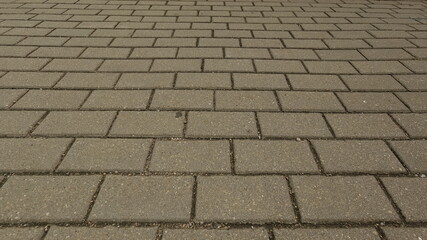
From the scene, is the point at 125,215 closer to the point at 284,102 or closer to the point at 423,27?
the point at 284,102

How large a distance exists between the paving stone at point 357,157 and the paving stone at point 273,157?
99 mm

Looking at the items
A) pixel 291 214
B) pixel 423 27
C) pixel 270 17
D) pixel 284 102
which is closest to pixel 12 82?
pixel 284 102

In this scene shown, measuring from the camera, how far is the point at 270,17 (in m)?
4.44

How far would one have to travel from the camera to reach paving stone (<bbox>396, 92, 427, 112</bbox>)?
2.48 meters

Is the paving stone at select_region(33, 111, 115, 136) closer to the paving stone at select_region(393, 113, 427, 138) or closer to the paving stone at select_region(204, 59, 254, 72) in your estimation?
the paving stone at select_region(204, 59, 254, 72)

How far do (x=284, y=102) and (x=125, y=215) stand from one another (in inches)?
59.9

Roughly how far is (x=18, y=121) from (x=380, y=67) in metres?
3.24

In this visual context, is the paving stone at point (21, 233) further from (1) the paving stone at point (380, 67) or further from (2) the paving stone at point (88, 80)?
(1) the paving stone at point (380, 67)

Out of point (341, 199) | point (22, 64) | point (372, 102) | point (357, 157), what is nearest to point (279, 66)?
point (372, 102)

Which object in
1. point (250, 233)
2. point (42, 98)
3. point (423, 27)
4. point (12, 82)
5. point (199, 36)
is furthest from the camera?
point (423, 27)

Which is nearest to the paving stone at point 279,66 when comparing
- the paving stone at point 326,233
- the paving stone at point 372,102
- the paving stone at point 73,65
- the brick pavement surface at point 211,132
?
the brick pavement surface at point 211,132

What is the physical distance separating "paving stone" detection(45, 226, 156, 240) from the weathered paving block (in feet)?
1.62

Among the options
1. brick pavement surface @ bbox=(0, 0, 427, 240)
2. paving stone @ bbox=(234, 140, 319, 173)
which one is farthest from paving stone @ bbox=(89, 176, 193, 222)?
paving stone @ bbox=(234, 140, 319, 173)

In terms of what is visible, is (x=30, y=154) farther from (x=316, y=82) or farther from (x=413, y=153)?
(x=413, y=153)
